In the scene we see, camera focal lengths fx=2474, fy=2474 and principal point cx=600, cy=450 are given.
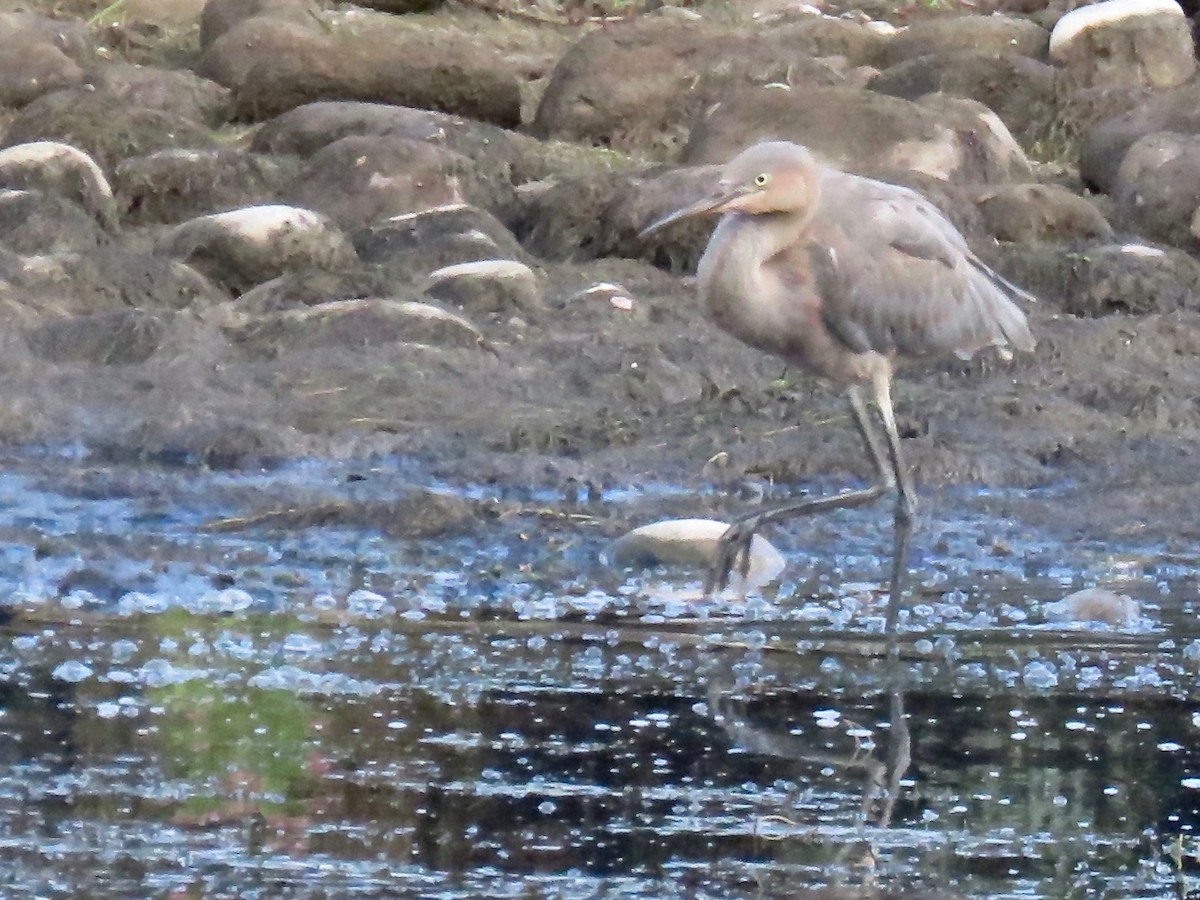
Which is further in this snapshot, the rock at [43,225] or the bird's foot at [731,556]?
the rock at [43,225]

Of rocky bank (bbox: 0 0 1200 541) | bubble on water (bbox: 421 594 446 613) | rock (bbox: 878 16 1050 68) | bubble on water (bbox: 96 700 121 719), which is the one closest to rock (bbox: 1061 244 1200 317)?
rocky bank (bbox: 0 0 1200 541)

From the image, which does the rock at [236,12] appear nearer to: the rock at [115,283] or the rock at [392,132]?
the rock at [392,132]

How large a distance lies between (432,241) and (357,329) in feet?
4.39

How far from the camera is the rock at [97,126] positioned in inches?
426

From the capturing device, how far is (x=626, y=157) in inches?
457

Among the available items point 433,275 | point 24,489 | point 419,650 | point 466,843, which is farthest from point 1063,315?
point 466,843

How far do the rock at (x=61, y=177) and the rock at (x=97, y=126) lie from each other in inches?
27.2

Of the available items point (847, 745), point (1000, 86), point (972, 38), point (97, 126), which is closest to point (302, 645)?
point (847, 745)

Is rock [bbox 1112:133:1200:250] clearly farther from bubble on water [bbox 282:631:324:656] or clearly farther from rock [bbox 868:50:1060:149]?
bubble on water [bbox 282:631:324:656]

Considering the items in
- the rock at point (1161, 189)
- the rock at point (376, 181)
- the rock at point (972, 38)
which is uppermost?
the rock at point (972, 38)

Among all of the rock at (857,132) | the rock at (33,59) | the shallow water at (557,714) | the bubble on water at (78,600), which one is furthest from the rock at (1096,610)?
the rock at (33,59)

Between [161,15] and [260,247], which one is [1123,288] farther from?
[161,15]

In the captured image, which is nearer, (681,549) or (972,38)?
(681,549)

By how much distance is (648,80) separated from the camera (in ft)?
39.4
